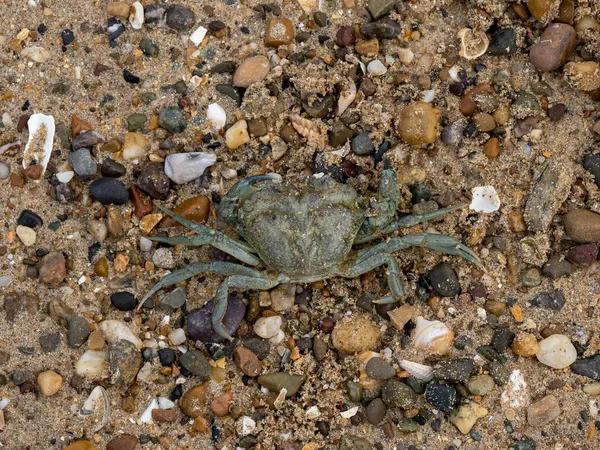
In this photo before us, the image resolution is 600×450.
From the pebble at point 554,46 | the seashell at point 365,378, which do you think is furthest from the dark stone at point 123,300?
the pebble at point 554,46

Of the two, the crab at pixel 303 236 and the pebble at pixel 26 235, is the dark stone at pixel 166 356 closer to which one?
the crab at pixel 303 236

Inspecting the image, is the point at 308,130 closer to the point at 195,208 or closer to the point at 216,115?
the point at 216,115

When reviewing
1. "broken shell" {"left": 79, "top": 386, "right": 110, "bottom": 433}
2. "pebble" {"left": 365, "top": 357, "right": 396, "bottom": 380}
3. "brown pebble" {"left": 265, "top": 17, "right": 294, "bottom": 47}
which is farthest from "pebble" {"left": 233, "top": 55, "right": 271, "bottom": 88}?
"broken shell" {"left": 79, "top": 386, "right": 110, "bottom": 433}

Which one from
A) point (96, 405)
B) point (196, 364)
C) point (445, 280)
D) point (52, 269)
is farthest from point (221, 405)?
point (445, 280)

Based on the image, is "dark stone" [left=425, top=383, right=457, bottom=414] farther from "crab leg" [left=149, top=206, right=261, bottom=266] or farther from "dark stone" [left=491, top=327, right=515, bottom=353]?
"crab leg" [left=149, top=206, right=261, bottom=266]

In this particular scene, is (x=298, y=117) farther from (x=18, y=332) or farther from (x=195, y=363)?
(x=18, y=332)

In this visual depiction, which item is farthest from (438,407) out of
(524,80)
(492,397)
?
(524,80)
